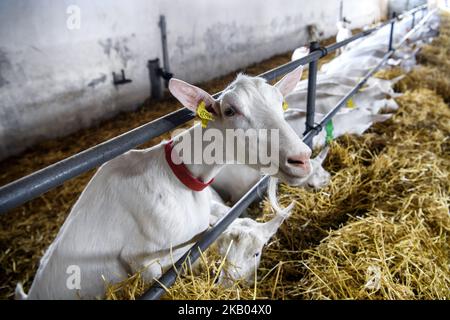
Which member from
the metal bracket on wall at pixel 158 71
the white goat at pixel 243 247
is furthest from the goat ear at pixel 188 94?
the metal bracket on wall at pixel 158 71

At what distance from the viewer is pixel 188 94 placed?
1.31 m

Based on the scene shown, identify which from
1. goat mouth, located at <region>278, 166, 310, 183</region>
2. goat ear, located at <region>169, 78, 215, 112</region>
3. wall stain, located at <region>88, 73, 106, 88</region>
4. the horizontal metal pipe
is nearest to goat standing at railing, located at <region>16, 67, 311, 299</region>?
goat ear, located at <region>169, 78, 215, 112</region>

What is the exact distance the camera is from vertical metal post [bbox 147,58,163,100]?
611 cm

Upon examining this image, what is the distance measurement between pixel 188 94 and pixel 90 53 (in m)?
4.41

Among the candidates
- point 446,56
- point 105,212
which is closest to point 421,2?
point 446,56

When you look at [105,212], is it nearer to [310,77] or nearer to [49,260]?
[49,260]

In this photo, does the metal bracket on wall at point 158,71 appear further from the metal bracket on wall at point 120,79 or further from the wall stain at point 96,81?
the wall stain at point 96,81

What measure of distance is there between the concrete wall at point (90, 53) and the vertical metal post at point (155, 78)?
0.32 feet

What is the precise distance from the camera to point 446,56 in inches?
291

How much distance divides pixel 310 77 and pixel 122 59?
166 inches

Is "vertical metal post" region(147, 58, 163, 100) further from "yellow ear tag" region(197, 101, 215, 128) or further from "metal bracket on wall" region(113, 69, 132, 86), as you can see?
"yellow ear tag" region(197, 101, 215, 128)

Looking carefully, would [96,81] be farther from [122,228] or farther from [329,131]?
[122,228]

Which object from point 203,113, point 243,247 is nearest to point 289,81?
point 203,113

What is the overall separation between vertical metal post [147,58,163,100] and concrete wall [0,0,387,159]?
0.32 feet
